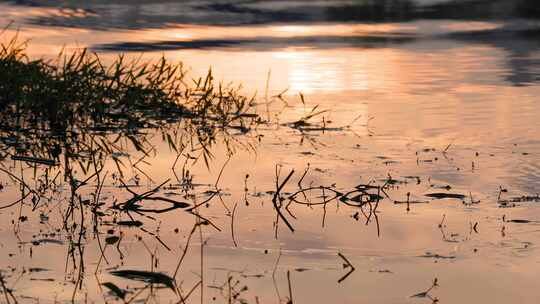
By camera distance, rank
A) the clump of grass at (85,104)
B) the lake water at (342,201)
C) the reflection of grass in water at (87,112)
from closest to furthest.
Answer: the lake water at (342,201) → the reflection of grass in water at (87,112) → the clump of grass at (85,104)

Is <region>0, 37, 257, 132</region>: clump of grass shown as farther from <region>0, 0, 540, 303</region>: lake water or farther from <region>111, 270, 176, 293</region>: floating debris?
<region>111, 270, 176, 293</region>: floating debris

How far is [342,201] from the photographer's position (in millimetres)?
7926

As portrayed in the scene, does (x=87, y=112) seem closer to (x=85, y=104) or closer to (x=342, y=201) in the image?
(x=85, y=104)

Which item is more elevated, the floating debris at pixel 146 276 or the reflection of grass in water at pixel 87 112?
the floating debris at pixel 146 276

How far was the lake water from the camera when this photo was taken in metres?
6.03

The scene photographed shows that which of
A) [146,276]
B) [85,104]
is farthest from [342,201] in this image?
[85,104]

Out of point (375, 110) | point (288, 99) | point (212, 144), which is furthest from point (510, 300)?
point (288, 99)


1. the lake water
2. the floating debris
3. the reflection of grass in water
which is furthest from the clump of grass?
the floating debris

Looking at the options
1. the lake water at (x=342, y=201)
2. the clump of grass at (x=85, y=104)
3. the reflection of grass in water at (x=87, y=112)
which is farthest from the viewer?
the clump of grass at (x=85, y=104)

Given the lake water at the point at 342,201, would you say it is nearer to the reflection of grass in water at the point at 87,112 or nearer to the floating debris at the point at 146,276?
the floating debris at the point at 146,276

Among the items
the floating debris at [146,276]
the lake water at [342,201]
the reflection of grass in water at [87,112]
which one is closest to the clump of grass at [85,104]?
the reflection of grass in water at [87,112]

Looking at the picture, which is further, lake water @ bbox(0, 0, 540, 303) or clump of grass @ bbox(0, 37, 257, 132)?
clump of grass @ bbox(0, 37, 257, 132)

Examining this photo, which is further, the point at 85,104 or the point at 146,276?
the point at 85,104

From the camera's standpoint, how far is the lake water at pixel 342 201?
237 inches
